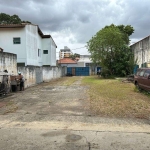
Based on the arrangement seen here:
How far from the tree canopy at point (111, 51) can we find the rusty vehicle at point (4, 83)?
18.8 meters

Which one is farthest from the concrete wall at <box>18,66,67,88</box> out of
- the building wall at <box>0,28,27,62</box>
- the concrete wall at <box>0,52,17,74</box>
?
the building wall at <box>0,28,27,62</box>

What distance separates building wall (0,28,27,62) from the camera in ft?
92.5

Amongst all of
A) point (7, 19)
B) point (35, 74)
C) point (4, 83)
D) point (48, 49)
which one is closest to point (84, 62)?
point (48, 49)

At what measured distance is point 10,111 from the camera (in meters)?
8.97

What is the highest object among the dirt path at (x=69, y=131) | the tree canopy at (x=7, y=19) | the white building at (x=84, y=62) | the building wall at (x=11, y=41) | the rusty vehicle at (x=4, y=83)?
the tree canopy at (x=7, y=19)

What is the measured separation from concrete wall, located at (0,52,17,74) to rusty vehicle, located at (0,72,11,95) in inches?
26.5

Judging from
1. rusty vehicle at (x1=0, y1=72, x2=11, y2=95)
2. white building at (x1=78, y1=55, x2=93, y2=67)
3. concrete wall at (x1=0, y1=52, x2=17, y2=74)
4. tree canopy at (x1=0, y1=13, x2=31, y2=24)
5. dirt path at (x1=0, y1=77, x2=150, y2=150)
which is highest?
tree canopy at (x1=0, y1=13, x2=31, y2=24)

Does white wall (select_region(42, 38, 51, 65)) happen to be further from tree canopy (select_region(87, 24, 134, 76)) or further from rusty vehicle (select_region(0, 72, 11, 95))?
rusty vehicle (select_region(0, 72, 11, 95))

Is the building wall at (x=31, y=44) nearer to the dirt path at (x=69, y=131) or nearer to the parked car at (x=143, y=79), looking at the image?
the parked car at (x=143, y=79)

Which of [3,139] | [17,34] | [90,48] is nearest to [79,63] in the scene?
[90,48]

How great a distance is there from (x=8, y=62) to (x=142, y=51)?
1733 cm

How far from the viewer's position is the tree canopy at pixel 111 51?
30938 mm

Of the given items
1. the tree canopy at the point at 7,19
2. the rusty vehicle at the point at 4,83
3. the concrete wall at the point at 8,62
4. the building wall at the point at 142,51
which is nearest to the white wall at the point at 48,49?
the tree canopy at the point at 7,19

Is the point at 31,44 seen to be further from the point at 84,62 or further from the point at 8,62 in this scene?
the point at 84,62
